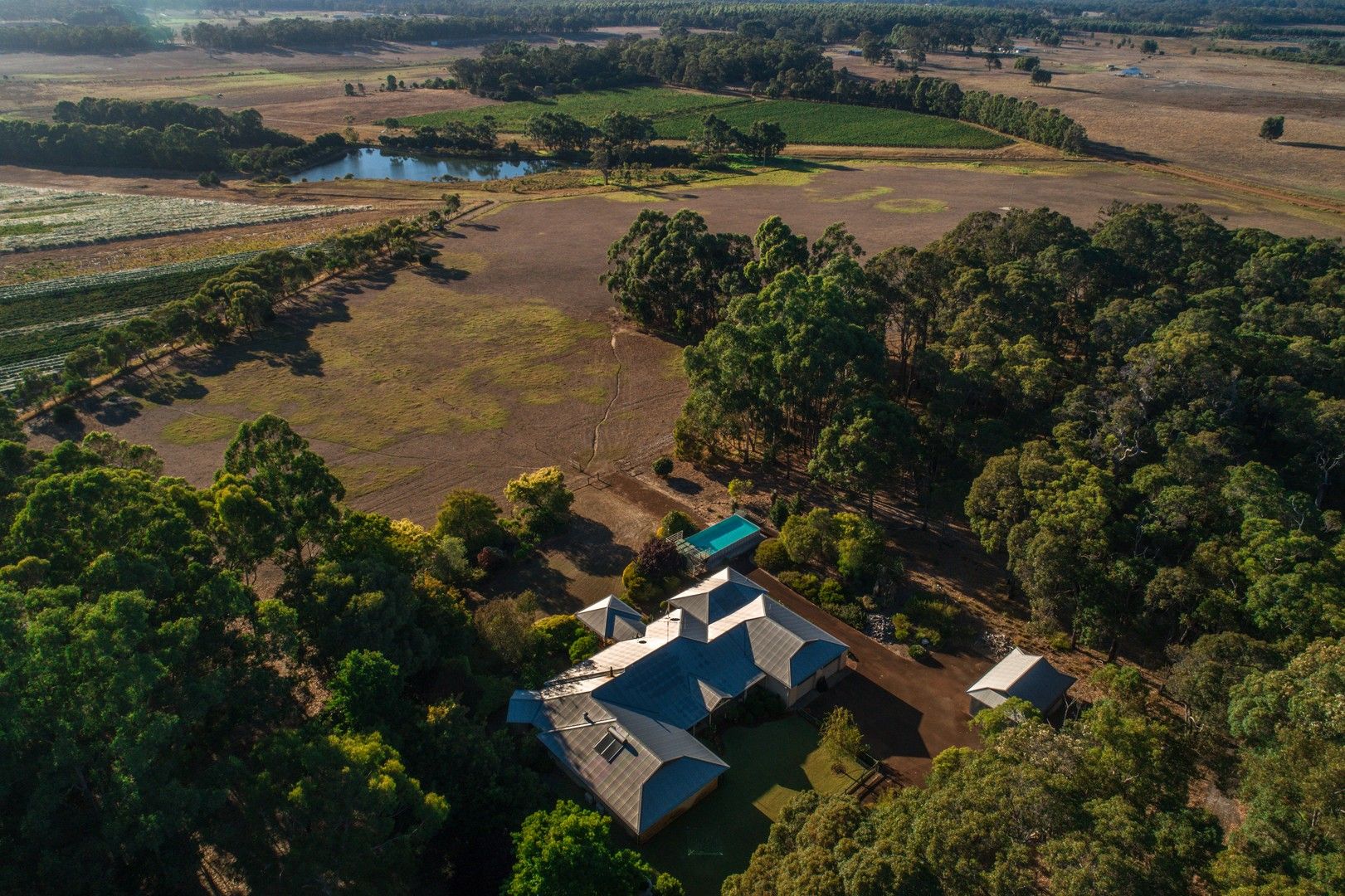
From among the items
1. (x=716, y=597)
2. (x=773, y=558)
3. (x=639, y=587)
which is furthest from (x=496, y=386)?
(x=716, y=597)

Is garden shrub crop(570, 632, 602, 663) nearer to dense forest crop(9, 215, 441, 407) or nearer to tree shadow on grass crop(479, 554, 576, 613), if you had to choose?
→ tree shadow on grass crop(479, 554, 576, 613)

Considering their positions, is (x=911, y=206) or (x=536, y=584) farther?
(x=911, y=206)

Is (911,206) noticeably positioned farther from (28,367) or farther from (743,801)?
(28,367)

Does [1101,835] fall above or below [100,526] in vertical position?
below

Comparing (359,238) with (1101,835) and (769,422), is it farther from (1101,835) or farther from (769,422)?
(1101,835)

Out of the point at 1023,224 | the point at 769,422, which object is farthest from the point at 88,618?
the point at 1023,224

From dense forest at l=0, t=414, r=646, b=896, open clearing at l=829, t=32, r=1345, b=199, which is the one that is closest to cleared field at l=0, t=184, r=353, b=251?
dense forest at l=0, t=414, r=646, b=896
